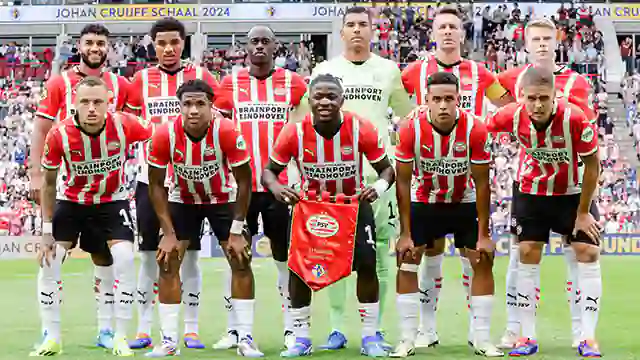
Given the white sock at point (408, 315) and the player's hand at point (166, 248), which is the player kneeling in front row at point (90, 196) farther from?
the white sock at point (408, 315)

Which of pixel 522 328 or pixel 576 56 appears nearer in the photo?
pixel 522 328

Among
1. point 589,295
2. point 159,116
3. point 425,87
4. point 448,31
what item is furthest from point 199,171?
point 589,295

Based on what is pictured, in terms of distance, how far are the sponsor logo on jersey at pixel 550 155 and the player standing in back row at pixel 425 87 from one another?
709 mm

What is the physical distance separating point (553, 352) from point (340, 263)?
1778mm

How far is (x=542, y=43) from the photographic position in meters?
7.91

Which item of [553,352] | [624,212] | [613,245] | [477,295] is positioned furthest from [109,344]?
[624,212]

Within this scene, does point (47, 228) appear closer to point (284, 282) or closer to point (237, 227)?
point (237, 227)

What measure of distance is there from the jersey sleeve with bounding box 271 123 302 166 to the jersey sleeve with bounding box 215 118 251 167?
0.21 meters

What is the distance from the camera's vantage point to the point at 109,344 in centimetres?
785

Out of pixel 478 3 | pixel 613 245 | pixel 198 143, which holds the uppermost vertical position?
pixel 478 3

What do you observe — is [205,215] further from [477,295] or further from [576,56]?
[576,56]

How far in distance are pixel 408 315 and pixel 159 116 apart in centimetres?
252

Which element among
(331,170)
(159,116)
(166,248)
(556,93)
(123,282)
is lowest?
(123,282)

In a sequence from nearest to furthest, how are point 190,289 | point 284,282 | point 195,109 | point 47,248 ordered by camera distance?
point 195,109 < point 47,248 < point 190,289 < point 284,282
